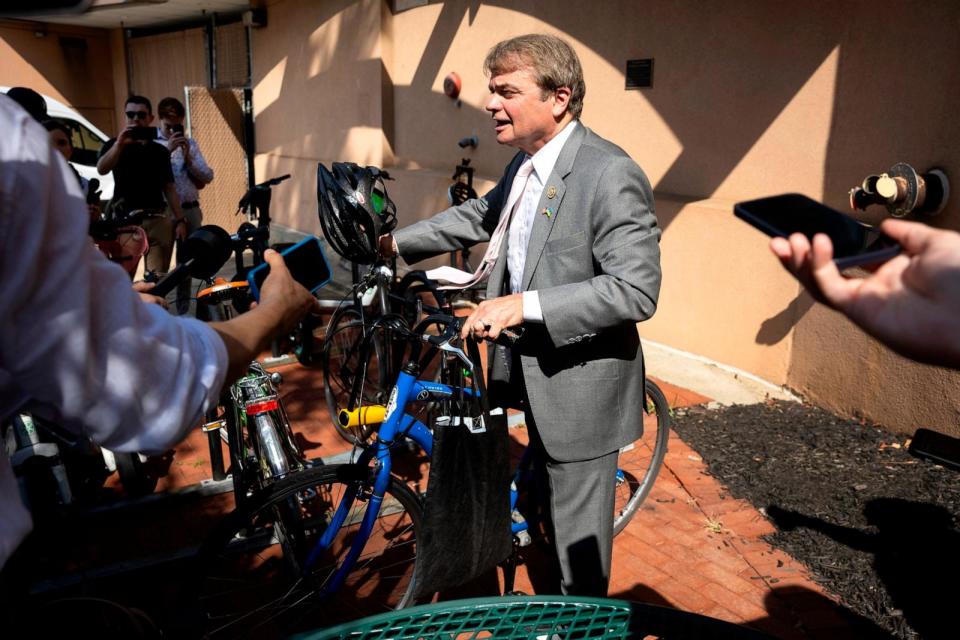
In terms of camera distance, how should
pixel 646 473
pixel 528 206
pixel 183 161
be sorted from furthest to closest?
pixel 183 161 → pixel 646 473 → pixel 528 206

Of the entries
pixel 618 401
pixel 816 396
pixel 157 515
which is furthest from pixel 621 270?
pixel 816 396

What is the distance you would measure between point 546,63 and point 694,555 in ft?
7.73

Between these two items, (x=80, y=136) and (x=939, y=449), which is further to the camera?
(x=80, y=136)

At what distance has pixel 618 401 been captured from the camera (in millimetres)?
2631

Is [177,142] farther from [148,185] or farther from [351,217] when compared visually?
[351,217]

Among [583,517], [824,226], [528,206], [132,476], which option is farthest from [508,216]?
[132,476]

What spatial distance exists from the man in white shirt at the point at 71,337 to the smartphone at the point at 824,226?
858 mm

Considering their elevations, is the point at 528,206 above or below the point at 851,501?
above

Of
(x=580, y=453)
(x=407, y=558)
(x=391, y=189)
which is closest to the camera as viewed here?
(x=580, y=453)

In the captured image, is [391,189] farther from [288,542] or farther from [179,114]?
[288,542]

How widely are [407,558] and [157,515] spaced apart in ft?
5.15

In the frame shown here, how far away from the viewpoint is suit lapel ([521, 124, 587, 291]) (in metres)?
2.48

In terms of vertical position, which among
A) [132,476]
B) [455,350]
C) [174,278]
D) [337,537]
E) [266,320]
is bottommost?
[132,476]

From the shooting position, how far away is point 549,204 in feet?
8.16
